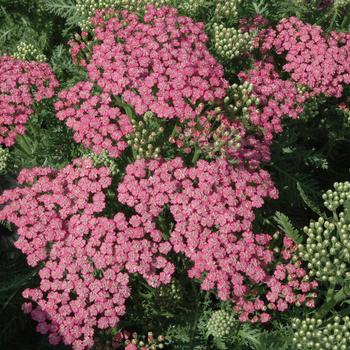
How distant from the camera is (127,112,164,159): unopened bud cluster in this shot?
4633 millimetres

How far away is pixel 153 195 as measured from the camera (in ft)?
14.7

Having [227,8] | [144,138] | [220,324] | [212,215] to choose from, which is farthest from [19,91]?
[220,324]

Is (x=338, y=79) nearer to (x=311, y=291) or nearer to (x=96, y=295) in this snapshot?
(x=311, y=291)

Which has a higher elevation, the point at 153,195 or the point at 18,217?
the point at 153,195

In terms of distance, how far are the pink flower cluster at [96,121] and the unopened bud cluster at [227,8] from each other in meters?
1.86

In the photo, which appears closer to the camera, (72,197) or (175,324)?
(72,197)

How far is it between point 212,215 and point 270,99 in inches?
65.3

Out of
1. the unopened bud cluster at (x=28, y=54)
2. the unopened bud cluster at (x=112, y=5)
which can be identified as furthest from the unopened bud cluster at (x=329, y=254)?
the unopened bud cluster at (x=28, y=54)

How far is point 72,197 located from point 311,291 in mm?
2400

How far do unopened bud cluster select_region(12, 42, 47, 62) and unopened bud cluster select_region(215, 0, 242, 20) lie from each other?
216cm

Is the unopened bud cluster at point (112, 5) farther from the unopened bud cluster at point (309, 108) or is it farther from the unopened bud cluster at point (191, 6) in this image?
the unopened bud cluster at point (309, 108)

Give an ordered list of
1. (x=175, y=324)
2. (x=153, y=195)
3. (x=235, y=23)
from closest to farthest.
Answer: (x=153, y=195) < (x=175, y=324) < (x=235, y=23)

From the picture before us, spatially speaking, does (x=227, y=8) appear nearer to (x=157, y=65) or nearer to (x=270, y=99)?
(x=270, y=99)

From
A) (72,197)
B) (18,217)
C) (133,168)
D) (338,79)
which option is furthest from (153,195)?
(338,79)
